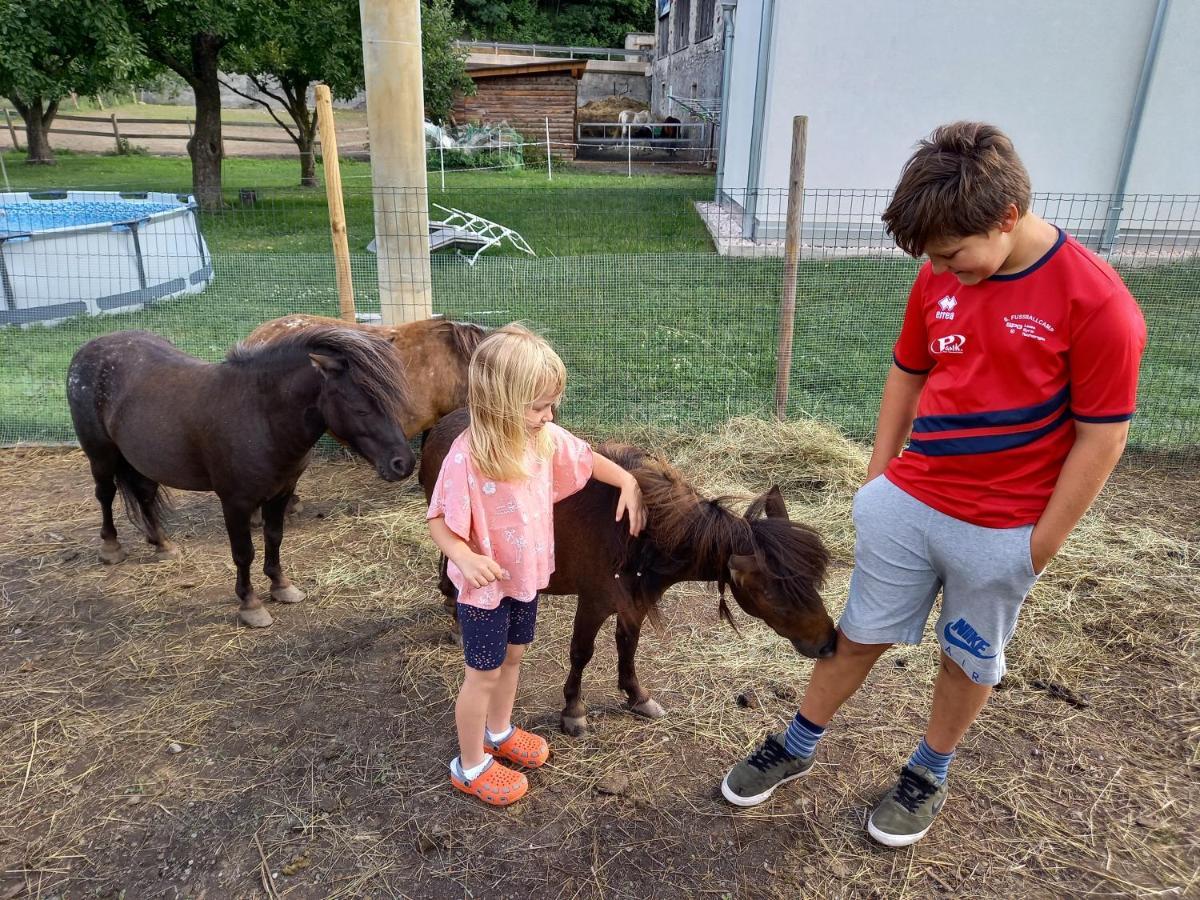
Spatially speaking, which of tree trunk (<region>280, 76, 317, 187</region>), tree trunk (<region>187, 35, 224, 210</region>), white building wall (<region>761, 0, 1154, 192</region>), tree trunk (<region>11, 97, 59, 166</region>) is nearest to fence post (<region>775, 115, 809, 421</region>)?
white building wall (<region>761, 0, 1154, 192</region>)

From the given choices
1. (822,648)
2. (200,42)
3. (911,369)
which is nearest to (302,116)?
(200,42)

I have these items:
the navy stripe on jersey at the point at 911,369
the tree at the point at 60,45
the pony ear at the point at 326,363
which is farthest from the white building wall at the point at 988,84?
the navy stripe on jersey at the point at 911,369

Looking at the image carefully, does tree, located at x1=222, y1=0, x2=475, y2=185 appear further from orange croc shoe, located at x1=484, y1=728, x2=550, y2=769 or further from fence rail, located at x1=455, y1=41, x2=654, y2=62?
fence rail, located at x1=455, y1=41, x2=654, y2=62

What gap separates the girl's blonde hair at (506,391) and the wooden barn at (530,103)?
86.2ft

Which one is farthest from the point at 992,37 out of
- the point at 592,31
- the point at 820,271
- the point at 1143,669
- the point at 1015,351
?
the point at 592,31

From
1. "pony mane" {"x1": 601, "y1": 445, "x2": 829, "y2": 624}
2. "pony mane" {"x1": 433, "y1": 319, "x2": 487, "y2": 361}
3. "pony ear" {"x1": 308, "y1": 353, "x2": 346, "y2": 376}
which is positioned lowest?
"pony mane" {"x1": 601, "y1": 445, "x2": 829, "y2": 624}

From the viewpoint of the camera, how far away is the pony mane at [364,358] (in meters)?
3.10

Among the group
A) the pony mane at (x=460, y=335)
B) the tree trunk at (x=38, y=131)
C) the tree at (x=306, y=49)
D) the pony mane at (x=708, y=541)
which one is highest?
the tree at (x=306, y=49)

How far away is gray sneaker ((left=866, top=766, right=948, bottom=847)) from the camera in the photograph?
2365 mm

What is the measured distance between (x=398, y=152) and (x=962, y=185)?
450 cm

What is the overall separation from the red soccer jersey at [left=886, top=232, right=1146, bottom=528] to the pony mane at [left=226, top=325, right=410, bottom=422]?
79.6 inches

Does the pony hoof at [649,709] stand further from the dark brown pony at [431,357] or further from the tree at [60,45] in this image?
the tree at [60,45]

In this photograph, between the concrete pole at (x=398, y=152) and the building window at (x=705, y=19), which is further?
the building window at (x=705, y=19)

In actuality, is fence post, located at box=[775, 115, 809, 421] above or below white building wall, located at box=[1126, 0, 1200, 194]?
below
